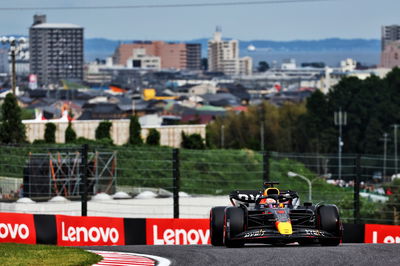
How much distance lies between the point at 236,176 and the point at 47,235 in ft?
108

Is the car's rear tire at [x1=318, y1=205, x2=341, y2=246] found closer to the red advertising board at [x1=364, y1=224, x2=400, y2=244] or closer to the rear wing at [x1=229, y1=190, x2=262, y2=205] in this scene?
the rear wing at [x1=229, y1=190, x2=262, y2=205]

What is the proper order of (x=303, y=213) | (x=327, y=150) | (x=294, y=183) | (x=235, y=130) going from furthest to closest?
(x=235, y=130)
(x=327, y=150)
(x=294, y=183)
(x=303, y=213)

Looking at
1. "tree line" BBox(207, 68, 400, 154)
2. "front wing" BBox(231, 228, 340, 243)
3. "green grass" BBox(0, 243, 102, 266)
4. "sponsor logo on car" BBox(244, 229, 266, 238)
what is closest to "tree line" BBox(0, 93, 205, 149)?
"green grass" BBox(0, 243, 102, 266)

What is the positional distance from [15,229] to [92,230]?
1.68 metres

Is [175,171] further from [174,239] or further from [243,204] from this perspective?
[243,204]

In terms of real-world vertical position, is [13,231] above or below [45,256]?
below

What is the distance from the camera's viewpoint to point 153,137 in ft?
222

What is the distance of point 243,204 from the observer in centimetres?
1959

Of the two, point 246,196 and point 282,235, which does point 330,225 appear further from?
point 246,196

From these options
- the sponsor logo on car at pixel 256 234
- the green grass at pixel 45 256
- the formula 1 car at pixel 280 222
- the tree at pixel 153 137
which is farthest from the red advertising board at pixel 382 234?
the tree at pixel 153 137

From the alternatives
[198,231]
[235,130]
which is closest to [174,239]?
[198,231]

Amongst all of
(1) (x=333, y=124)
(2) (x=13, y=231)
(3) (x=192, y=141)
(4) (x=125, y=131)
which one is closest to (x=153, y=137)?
(3) (x=192, y=141)

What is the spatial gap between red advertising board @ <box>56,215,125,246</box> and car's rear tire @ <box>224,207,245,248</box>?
5.85 m

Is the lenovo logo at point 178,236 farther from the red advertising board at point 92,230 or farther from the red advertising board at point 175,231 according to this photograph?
the red advertising board at point 92,230
